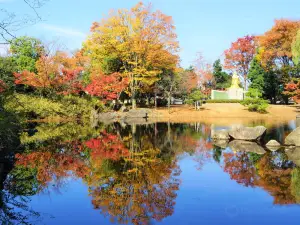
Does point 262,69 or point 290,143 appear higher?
point 262,69

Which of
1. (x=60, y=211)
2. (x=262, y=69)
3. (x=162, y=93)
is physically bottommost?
(x=60, y=211)

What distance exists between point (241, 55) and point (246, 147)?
33.8 m

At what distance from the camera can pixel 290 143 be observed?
12.9m

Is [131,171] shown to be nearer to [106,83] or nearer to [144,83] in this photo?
[106,83]

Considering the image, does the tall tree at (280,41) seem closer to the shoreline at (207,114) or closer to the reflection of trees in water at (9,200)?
the shoreline at (207,114)

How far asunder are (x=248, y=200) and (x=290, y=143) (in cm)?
739

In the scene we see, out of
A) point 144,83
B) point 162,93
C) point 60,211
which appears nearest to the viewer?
point 60,211

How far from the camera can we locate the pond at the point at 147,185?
5668 millimetres

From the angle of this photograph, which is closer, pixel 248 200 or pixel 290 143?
pixel 248 200

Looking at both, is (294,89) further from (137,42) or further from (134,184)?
(134,184)

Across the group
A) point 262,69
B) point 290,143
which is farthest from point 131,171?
point 262,69

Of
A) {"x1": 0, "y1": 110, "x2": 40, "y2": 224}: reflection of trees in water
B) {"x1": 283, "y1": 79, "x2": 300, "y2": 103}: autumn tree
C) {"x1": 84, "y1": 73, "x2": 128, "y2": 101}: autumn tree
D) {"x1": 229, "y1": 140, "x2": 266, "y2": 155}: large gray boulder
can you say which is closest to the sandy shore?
{"x1": 283, "y1": 79, "x2": 300, "y2": 103}: autumn tree

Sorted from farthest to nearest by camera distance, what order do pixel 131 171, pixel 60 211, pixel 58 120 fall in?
1. pixel 58 120
2. pixel 131 171
3. pixel 60 211

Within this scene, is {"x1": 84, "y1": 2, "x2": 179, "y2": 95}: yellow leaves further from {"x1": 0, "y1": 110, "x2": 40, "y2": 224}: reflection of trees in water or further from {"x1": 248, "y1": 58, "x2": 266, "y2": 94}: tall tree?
{"x1": 0, "y1": 110, "x2": 40, "y2": 224}: reflection of trees in water
